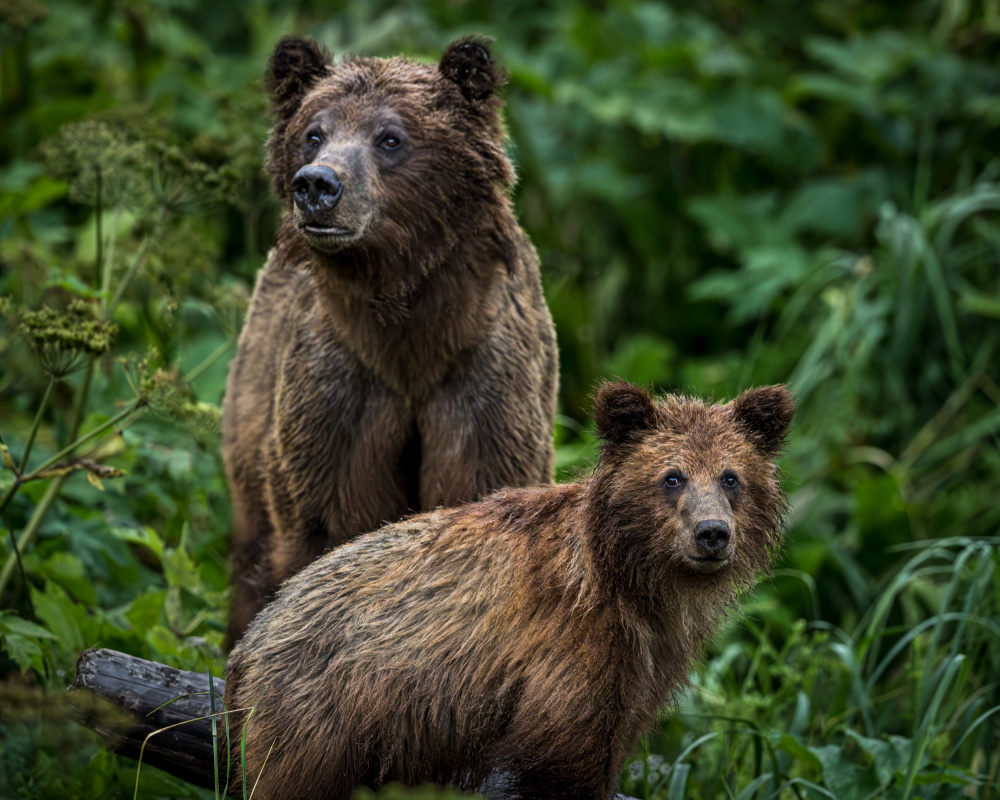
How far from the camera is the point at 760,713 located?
5363 mm

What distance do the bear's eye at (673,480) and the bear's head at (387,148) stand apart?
4.38 ft

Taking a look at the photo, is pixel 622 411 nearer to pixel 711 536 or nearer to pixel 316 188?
pixel 711 536

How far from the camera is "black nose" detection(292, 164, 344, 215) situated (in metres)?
4.02

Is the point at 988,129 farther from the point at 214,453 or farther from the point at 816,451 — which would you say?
the point at 214,453

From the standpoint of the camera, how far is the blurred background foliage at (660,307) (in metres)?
4.69

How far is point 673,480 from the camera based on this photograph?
350cm

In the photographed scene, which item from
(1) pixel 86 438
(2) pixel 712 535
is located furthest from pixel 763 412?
(1) pixel 86 438

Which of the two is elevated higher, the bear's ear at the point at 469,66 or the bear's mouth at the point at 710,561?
the bear's ear at the point at 469,66

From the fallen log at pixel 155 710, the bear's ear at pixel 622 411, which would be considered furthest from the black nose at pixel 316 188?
the fallen log at pixel 155 710

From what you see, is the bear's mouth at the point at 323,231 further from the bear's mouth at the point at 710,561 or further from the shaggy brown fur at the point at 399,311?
the bear's mouth at the point at 710,561

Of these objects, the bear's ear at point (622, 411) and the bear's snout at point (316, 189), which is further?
the bear's snout at point (316, 189)

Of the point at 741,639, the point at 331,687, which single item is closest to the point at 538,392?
the point at 331,687

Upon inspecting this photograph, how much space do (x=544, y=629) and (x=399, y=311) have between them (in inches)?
53.5

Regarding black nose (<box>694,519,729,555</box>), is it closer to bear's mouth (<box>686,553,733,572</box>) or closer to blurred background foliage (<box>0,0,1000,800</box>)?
bear's mouth (<box>686,553,733,572</box>)
